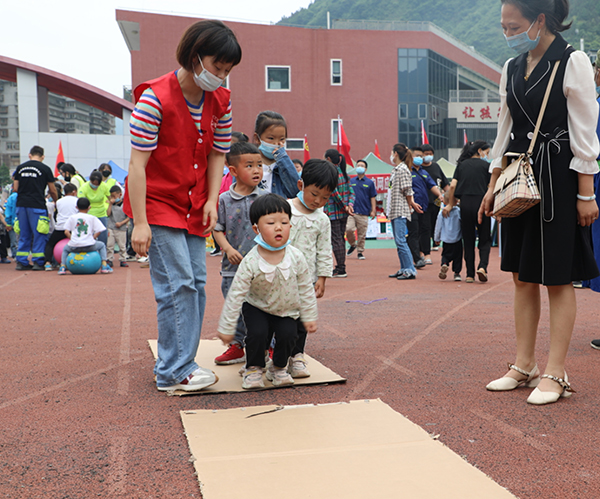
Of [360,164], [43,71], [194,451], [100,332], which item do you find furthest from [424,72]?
[194,451]

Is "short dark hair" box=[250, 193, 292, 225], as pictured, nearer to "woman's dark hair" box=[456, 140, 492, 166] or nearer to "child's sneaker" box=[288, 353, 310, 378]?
"child's sneaker" box=[288, 353, 310, 378]

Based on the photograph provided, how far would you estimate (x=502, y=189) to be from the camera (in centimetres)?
359

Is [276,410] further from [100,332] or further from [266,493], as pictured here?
[100,332]

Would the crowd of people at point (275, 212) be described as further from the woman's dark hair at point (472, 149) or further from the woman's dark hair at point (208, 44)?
the woman's dark hair at point (472, 149)

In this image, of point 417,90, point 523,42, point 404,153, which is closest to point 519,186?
point 523,42

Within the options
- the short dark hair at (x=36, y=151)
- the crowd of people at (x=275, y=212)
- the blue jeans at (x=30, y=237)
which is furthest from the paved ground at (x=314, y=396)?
the short dark hair at (x=36, y=151)

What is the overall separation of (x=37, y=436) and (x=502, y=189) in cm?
271

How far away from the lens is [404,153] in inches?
413

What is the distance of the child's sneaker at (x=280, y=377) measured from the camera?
3.92 meters

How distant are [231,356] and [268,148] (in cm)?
151

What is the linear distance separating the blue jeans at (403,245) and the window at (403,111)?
3298cm

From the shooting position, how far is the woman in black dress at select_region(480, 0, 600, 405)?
11.2 ft

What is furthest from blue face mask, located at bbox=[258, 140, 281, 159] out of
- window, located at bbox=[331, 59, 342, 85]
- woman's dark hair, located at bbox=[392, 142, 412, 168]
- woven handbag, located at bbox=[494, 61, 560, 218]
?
window, located at bbox=[331, 59, 342, 85]

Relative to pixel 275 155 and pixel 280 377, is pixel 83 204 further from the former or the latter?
pixel 280 377
